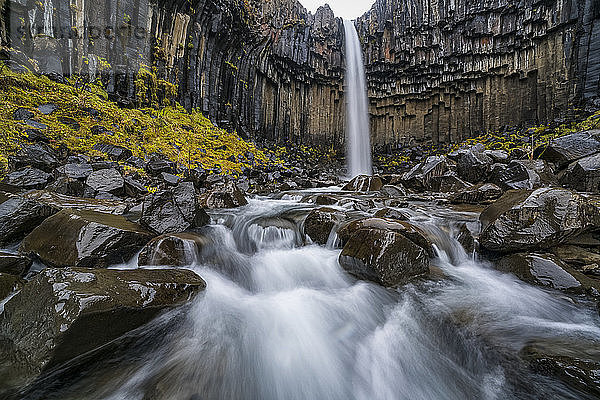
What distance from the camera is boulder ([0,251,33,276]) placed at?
2.77 metres

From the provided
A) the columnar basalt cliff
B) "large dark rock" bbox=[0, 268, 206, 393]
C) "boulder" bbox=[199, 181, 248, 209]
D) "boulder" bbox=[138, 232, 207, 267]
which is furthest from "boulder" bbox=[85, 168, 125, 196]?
the columnar basalt cliff

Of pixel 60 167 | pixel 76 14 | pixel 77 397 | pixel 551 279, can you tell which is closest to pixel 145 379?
pixel 77 397

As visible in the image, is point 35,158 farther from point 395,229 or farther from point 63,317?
point 395,229

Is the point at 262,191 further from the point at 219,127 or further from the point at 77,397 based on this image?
the point at 77,397

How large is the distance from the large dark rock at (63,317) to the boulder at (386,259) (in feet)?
8.00

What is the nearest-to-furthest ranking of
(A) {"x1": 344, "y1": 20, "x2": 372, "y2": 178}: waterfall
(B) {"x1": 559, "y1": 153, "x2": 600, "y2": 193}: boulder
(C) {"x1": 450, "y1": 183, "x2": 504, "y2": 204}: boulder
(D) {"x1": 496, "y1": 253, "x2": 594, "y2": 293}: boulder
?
(D) {"x1": 496, "y1": 253, "x2": 594, "y2": 293}: boulder
(B) {"x1": 559, "y1": 153, "x2": 600, "y2": 193}: boulder
(C) {"x1": 450, "y1": 183, "x2": 504, "y2": 204}: boulder
(A) {"x1": 344, "y1": 20, "x2": 372, "y2": 178}: waterfall

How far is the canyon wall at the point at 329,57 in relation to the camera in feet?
39.6

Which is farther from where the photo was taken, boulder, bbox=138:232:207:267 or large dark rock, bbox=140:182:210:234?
large dark rock, bbox=140:182:210:234

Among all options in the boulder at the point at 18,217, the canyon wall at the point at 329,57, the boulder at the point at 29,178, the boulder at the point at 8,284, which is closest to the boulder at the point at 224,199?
the boulder at the point at 18,217

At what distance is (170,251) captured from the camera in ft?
11.5

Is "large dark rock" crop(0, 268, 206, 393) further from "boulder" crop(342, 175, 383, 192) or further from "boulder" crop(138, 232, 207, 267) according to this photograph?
"boulder" crop(342, 175, 383, 192)

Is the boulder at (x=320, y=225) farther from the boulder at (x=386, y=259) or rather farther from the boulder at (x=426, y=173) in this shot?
the boulder at (x=426, y=173)

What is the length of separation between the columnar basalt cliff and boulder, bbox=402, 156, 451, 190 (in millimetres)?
14798

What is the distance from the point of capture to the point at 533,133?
17.4 metres
